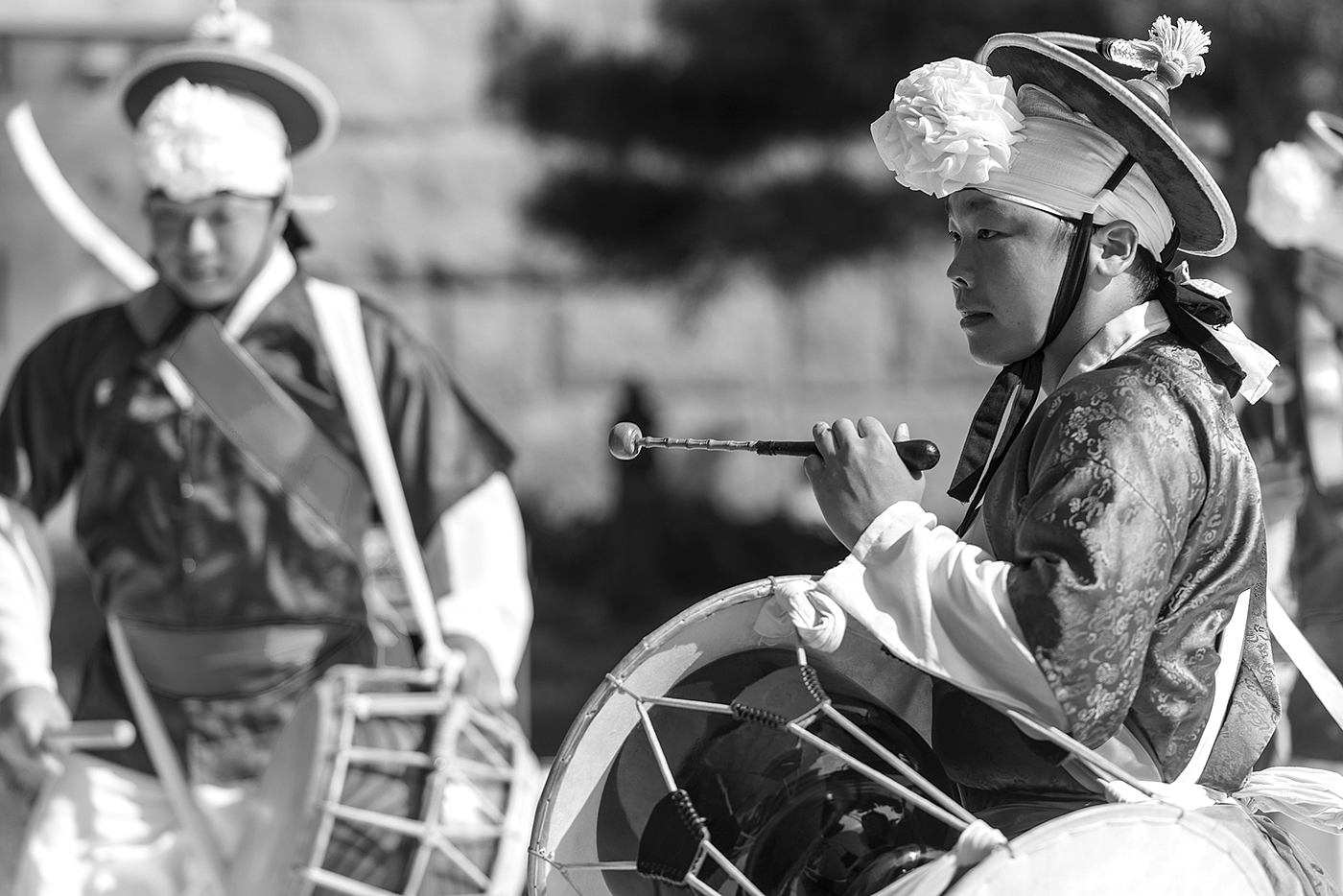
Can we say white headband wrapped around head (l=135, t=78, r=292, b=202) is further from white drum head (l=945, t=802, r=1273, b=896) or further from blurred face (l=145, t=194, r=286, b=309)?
white drum head (l=945, t=802, r=1273, b=896)

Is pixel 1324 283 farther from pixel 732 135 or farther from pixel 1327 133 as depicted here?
pixel 732 135

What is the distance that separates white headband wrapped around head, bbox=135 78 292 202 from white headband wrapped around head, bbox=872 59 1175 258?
180 cm

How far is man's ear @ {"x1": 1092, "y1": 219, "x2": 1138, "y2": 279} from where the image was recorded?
1.96 m

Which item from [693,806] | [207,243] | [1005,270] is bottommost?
[693,806]

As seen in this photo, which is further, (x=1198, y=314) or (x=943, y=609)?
(x=1198, y=314)

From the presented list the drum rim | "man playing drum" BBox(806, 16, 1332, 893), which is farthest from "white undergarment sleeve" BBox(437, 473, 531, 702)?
"man playing drum" BBox(806, 16, 1332, 893)

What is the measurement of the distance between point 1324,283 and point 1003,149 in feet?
7.82

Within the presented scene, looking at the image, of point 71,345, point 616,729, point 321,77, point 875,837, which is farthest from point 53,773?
point 321,77

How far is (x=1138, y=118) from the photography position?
187 cm

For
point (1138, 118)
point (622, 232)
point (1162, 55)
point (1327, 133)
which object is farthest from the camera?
point (622, 232)

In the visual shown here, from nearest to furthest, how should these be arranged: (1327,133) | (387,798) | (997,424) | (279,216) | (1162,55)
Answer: (1162,55) → (997,424) → (387,798) → (279,216) → (1327,133)

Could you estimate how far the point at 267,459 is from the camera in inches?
132

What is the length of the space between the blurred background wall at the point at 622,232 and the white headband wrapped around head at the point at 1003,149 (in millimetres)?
3782

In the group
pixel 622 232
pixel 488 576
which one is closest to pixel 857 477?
pixel 488 576
